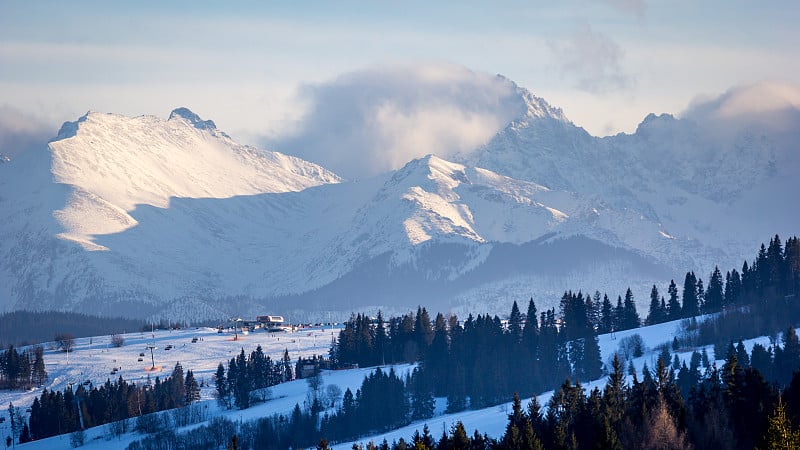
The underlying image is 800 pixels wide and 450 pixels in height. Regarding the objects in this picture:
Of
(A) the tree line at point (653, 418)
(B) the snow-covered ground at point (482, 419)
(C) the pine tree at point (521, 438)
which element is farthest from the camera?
(B) the snow-covered ground at point (482, 419)

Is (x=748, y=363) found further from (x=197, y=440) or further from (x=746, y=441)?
(x=197, y=440)

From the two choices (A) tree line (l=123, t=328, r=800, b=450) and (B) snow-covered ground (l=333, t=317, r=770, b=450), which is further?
(B) snow-covered ground (l=333, t=317, r=770, b=450)

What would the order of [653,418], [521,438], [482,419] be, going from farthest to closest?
[482,419], [521,438], [653,418]

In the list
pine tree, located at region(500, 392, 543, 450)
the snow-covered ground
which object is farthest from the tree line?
the snow-covered ground

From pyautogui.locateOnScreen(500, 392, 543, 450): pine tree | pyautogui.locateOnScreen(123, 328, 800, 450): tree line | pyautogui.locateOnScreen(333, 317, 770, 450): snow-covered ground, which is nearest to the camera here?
pyautogui.locateOnScreen(123, 328, 800, 450): tree line

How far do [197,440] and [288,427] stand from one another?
10828 millimetres

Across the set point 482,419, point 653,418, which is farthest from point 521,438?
point 482,419

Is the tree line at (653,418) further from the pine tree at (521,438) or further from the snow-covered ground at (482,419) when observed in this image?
the snow-covered ground at (482,419)

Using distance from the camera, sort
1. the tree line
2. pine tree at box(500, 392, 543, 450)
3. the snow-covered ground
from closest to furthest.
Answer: the tree line, pine tree at box(500, 392, 543, 450), the snow-covered ground

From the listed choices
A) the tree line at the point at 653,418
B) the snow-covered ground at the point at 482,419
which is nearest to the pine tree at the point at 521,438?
the tree line at the point at 653,418

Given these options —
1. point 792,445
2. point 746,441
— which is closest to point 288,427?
point 746,441

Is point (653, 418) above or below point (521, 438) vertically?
above

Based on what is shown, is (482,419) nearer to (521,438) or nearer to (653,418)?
(521,438)

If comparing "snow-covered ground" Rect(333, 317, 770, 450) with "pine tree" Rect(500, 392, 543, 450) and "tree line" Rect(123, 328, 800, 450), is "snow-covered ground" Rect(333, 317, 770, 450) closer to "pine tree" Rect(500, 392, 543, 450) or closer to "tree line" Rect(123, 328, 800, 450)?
"tree line" Rect(123, 328, 800, 450)
